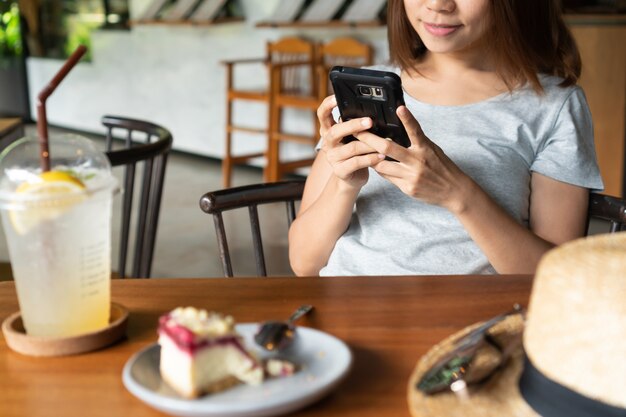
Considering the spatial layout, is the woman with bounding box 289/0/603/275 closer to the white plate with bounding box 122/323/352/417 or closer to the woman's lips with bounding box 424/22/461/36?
the woman's lips with bounding box 424/22/461/36

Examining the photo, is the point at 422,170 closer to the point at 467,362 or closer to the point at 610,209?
the point at 610,209

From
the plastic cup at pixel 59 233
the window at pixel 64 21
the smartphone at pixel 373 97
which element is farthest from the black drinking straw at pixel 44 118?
the window at pixel 64 21

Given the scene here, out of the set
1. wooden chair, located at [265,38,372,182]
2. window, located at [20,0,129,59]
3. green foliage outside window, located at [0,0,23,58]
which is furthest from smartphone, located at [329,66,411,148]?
green foliage outside window, located at [0,0,23,58]

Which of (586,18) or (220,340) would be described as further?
(586,18)

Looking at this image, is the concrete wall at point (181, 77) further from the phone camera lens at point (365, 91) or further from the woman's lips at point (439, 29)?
the phone camera lens at point (365, 91)

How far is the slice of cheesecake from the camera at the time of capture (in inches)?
29.0

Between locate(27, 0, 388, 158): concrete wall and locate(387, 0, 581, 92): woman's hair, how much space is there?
3.26 metres

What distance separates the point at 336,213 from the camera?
1364mm

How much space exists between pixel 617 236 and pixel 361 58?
162 inches

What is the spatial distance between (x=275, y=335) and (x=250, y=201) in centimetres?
58

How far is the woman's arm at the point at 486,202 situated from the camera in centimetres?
120

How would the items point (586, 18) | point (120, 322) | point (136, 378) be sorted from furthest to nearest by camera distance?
point (586, 18)
point (120, 322)
point (136, 378)

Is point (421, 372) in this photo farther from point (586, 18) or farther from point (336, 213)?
point (586, 18)

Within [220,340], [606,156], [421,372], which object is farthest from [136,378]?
[606,156]
